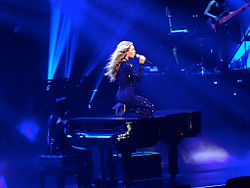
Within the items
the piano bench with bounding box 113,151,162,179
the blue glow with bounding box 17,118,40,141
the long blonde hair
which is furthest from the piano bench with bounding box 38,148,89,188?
the blue glow with bounding box 17,118,40,141

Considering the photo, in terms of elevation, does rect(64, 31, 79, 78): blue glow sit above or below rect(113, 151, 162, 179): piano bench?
above

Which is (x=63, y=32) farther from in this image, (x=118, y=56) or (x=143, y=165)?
(x=143, y=165)

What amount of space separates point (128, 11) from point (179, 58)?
1803 millimetres

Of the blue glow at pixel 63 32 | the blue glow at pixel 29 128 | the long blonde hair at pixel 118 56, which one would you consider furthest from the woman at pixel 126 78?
the blue glow at pixel 63 32

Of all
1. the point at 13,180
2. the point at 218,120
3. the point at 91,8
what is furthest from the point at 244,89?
the point at 13,180

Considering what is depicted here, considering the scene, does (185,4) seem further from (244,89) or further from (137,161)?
(137,161)

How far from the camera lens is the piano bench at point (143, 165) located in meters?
5.84

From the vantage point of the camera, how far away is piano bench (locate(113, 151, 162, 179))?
5836 mm

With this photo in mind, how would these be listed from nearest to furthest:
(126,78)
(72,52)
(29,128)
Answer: (126,78), (29,128), (72,52)

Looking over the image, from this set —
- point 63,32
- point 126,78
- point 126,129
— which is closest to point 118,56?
point 126,78

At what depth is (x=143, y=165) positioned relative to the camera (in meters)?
5.96

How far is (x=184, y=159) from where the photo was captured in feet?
23.7

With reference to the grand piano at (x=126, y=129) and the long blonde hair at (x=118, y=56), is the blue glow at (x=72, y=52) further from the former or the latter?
the grand piano at (x=126, y=129)

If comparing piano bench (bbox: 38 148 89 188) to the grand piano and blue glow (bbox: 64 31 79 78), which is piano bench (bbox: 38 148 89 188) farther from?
blue glow (bbox: 64 31 79 78)
